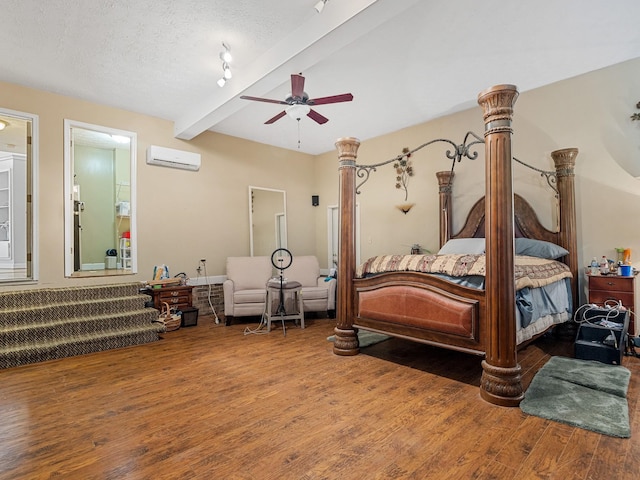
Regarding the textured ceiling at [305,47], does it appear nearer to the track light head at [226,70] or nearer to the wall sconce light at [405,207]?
the track light head at [226,70]

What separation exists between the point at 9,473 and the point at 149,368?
1.51 meters

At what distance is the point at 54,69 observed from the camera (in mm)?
3793

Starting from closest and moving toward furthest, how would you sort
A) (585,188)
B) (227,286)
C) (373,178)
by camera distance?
(585,188), (227,286), (373,178)

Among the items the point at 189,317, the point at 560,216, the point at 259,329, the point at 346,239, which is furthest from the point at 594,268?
the point at 189,317

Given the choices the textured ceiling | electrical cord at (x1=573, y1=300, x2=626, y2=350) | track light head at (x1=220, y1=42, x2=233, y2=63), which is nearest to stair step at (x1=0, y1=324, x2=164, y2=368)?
the textured ceiling

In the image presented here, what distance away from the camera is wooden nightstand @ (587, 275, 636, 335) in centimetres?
347

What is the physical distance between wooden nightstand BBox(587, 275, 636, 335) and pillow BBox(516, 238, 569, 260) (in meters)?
0.38

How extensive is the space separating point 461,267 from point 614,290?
207 cm

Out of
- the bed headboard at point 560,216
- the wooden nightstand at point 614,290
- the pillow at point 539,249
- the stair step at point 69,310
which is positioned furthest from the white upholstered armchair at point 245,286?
the wooden nightstand at point 614,290

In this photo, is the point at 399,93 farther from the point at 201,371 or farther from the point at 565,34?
the point at 201,371

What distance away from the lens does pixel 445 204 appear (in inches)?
199

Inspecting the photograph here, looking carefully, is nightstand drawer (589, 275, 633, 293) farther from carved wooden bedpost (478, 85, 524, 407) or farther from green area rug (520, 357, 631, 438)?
carved wooden bedpost (478, 85, 524, 407)

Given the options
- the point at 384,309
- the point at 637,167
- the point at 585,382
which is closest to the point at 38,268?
the point at 384,309

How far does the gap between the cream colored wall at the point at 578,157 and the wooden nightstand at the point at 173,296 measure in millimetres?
3487
